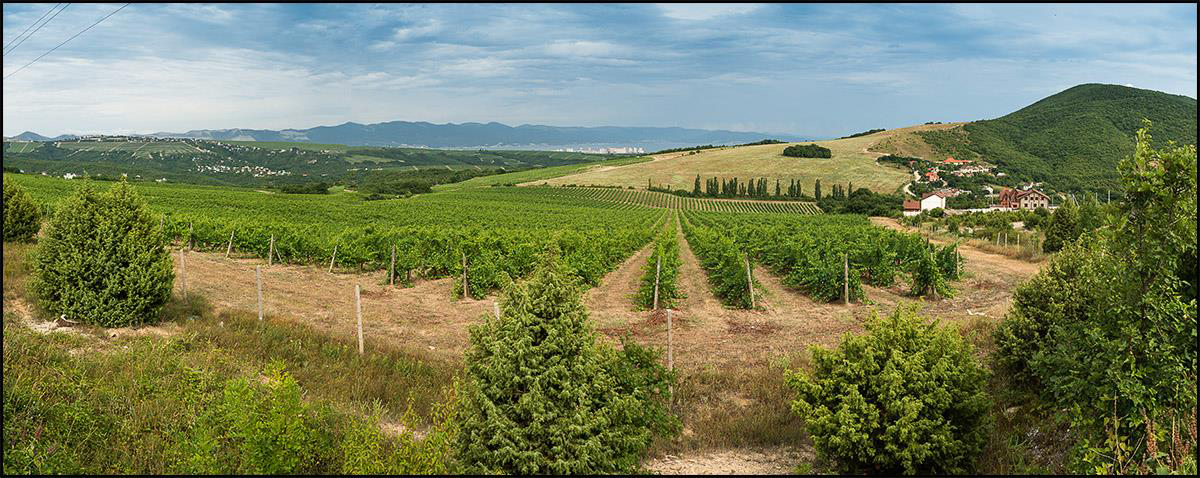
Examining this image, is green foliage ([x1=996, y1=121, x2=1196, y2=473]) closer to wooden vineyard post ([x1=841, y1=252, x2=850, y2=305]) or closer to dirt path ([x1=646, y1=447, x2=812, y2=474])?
dirt path ([x1=646, y1=447, x2=812, y2=474])

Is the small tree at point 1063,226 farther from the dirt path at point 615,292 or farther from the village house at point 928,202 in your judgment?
the village house at point 928,202

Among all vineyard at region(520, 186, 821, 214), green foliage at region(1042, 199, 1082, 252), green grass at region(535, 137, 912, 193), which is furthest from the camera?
green grass at region(535, 137, 912, 193)

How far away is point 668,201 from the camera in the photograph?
91938mm

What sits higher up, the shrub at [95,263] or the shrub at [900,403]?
the shrub at [95,263]

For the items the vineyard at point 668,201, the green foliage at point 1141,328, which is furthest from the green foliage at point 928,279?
the vineyard at point 668,201

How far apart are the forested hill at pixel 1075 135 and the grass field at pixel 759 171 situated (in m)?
24.1

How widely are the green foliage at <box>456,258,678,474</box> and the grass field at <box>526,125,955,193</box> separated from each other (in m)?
98.9

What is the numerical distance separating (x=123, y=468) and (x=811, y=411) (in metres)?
6.35

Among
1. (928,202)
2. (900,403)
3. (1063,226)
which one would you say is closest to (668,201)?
(928,202)

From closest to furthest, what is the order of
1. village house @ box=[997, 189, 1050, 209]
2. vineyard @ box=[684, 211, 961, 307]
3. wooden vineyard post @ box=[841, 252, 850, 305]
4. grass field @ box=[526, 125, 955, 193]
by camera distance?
wooden vineyard post @ box=[841, 252, 850, 305], vineyard @ box=[684, 211, 961, 307], village house @ box=[997, 189, 1050, 209], grass field @ box=[526, 125, 955, 193]

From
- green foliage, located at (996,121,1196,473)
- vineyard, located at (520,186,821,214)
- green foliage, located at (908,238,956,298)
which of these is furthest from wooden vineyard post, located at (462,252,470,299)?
vineyard, located at (520,186,821,214)

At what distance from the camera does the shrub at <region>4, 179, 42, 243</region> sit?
1645 cm

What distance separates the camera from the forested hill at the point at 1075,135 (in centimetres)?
10906

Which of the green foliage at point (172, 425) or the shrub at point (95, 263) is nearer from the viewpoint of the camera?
the green foliage at point (172, 425)
